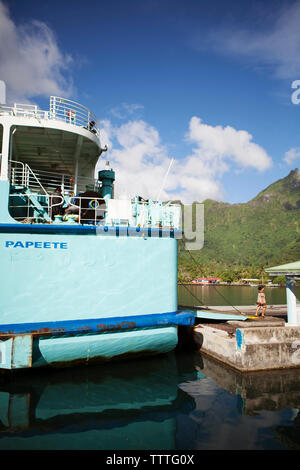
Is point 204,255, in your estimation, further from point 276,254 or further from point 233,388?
point 233,388

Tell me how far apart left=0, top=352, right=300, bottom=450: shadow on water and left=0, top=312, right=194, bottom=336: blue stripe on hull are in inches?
51.3

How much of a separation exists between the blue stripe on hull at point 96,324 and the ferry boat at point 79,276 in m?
0.02

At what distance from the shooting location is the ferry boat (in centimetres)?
681

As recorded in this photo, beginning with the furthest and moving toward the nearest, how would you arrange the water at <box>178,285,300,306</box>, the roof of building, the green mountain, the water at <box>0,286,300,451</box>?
1. the green mountain
2. the water at <box>178,285,300,306</box>
3. the roof of building
4. the water at <box>0,286,300,451</box>

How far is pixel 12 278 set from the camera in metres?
6.84

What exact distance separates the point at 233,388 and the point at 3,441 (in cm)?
483

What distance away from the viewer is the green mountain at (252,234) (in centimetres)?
11494

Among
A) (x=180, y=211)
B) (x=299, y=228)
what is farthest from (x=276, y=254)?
(x=180, y=211)

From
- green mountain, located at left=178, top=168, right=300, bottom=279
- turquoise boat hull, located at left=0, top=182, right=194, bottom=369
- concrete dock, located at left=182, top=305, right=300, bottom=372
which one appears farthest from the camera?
green mountain, located at left=178, top=168, right=300, bottom=279

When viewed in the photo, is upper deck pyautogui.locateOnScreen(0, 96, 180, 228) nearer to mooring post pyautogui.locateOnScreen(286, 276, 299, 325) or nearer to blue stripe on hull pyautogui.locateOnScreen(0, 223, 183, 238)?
blue stripe on hull pyautogui.locateOnScreen(0, 223, 183, 238)

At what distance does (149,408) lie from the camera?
5871mm

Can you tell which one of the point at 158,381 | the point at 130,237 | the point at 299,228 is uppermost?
the point at 299,228

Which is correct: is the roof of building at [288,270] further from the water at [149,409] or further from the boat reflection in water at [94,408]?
the boat reflection in water at [94,408]

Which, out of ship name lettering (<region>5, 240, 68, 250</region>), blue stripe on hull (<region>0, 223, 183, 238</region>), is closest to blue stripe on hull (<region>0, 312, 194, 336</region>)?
ship name lettering (<region>5, 240, 68, 250</region>)
